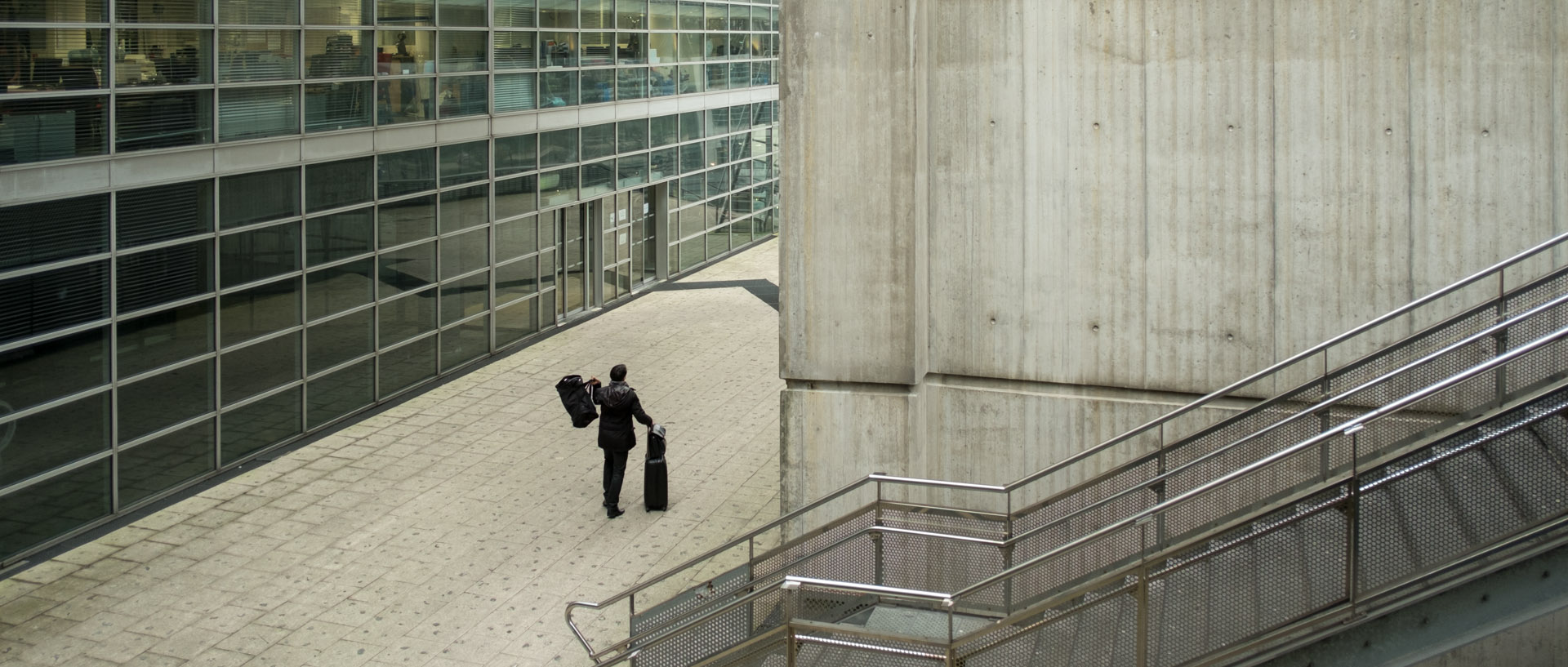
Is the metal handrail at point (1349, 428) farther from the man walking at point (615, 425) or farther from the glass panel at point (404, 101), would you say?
the glass panel at point (404, 101)

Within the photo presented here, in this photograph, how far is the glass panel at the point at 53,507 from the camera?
12430 mm

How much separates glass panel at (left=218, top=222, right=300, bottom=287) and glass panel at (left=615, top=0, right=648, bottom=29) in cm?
953

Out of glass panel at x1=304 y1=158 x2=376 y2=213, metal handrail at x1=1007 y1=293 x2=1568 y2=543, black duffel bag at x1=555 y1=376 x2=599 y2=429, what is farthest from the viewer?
glass panel at x1=304 y1=158 x2=376 y2=213

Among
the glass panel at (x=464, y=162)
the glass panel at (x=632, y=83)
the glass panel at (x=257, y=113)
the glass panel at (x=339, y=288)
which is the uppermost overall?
the glass panel at (x=632, y=83)

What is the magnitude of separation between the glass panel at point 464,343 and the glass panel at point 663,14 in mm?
7676

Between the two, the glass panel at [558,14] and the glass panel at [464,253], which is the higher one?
the glass panel at [558,14]

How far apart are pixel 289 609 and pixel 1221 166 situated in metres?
7.65

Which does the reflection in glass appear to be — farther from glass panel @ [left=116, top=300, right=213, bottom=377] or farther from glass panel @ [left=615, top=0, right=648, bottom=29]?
glass panel @ [left=615, top=0, right=648, bottom=29]

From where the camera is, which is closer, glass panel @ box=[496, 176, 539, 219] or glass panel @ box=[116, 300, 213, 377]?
glass panel @ box=[116, 300, 213, 377]

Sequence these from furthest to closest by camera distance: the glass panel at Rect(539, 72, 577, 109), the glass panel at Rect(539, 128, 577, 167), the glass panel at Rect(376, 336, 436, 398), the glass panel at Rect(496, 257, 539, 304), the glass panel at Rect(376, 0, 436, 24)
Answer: the glass panel at Rect(539, 128, 577, 167)
the glass panel at Rect(539, 72, 577, 109)
the glass panel at Rect(496, 257, 539, 304)
the glass panel at Rect(376, 336, 436, 398)
the glass panel at Rect(376, 0, 436, 24)

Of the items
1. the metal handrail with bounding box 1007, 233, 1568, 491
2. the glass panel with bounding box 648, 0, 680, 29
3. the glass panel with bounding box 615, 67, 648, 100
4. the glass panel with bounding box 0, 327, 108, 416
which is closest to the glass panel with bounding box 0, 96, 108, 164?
the glass panel with bounding box 0, 327, 108, 416

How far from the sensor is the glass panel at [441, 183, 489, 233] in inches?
760

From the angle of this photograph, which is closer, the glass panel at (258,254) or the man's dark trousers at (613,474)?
the man's dark trousers at (613,474)

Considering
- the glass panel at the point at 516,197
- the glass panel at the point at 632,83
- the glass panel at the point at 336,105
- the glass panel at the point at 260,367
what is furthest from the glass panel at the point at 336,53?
the glass panel at the point at 632,83
